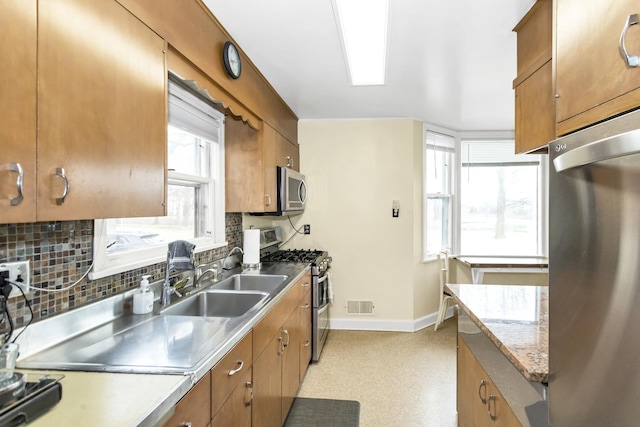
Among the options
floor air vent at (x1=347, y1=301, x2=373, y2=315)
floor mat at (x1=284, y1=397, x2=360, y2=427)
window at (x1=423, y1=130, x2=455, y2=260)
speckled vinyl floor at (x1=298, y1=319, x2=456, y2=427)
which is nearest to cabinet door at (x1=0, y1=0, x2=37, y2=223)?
floor mat at (x1=284, y1=397, x2=360, y2=427)

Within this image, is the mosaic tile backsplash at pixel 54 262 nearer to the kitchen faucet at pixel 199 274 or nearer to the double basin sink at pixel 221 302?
the double basin sink at pixel 221 302

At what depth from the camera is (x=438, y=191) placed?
14.7 ft

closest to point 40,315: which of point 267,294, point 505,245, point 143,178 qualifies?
point 143,178

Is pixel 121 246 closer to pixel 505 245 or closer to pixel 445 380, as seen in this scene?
pixel 445 380

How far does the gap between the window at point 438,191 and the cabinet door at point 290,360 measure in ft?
7.12

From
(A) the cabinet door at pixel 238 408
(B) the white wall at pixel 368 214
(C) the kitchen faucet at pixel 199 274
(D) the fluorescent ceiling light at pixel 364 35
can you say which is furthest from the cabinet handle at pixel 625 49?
(B) the white wall at pixel 368 214

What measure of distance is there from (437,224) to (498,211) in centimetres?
84

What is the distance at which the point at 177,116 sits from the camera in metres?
2.22

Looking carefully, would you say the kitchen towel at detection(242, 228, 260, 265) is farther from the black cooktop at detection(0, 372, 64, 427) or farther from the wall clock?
the black cooktop at detection(0, 372, 64, 427)

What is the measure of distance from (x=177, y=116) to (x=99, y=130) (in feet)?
3.82

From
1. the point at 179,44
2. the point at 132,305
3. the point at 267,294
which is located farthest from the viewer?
the point at 267,294

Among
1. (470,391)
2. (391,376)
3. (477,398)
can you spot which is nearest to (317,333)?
(391,376)

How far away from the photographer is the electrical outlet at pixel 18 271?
1.14m

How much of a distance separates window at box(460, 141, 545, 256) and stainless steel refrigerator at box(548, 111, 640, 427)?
3.89m
